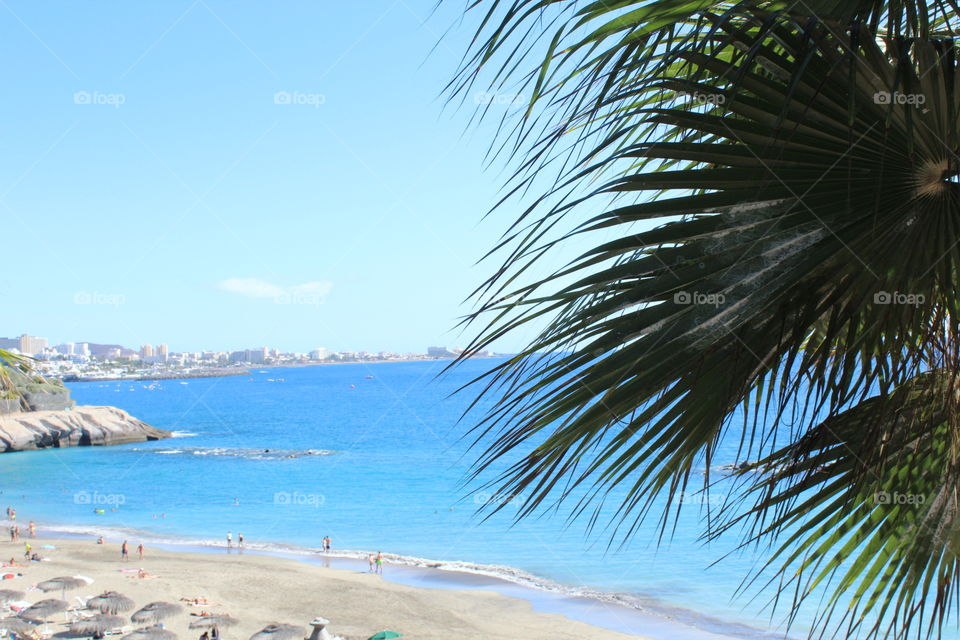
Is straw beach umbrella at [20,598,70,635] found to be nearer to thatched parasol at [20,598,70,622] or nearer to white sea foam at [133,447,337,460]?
thatched parasol at [20,598,70,622]

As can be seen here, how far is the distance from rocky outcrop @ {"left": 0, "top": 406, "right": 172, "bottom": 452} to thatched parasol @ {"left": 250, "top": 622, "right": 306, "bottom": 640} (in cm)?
5517

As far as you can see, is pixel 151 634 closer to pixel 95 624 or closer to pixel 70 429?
pixel 95 624

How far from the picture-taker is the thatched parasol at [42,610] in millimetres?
18953

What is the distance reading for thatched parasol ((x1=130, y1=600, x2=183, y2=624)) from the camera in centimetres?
1995

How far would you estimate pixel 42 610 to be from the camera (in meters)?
19.1

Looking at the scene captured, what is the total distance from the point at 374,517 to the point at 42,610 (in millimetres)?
24135

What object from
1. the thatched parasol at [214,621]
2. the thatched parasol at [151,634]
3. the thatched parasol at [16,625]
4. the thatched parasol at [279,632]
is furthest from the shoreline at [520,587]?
the thatched parasol at [16,625]

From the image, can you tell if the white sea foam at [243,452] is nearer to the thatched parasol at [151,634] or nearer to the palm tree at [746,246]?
the thatched parasol at [151,634]

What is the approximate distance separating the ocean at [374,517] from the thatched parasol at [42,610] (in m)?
10.7

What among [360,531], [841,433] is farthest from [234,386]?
[841,433]

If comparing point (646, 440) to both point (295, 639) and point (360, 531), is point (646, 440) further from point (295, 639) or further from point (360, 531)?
point (360, 531)

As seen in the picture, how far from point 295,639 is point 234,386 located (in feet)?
577

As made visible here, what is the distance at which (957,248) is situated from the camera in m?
1.45

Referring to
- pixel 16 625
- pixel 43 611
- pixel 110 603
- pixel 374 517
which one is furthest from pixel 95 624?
pixel 374 517
